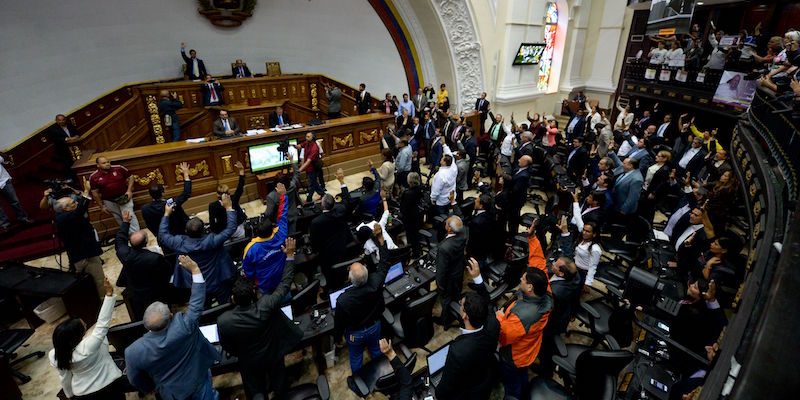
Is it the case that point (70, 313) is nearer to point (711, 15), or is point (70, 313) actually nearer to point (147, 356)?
point (147, 356)

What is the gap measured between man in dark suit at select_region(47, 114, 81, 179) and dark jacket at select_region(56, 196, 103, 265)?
12.7 feet

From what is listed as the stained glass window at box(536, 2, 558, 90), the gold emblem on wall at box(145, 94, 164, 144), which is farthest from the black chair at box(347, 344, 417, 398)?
the stained glass window at box(536, 2, 558, 90)

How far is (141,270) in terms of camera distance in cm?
351

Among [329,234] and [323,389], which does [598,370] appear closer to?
[323,389]

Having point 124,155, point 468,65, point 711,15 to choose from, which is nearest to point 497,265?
point 124,155

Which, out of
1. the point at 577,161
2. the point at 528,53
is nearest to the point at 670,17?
the point at 528,53

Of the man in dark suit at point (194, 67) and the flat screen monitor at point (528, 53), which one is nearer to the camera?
the man in dark suit at point (194, 67)

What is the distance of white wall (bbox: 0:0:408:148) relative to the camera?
26.4ft

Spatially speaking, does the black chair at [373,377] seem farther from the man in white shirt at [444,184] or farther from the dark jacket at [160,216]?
the dark jacket at [160,216]

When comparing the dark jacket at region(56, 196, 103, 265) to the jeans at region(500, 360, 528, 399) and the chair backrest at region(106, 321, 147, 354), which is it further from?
the jeans at region(500, 360, 528, 399)

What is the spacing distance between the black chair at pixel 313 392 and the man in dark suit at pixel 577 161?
644cm

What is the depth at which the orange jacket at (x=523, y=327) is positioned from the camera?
9.26 feet

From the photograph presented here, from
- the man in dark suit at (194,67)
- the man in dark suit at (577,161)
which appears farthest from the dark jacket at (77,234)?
the man in dark suit at (577,161)

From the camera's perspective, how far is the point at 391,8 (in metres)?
12.6
